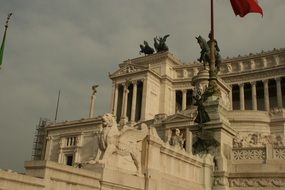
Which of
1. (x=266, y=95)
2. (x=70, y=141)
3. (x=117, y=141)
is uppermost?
(x=266, y=95)

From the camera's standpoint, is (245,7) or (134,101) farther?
(134,101)

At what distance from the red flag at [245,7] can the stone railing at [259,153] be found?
25.3 ft

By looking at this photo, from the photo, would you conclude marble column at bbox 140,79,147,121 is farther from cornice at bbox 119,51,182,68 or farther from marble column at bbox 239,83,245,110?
marble column at bbox 239,83,245,110

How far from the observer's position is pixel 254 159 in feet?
61.2

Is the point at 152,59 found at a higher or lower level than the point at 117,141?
higher

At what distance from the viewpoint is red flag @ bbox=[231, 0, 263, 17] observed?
21641 millimetres

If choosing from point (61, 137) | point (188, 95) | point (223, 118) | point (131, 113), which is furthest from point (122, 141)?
point (188, 95)

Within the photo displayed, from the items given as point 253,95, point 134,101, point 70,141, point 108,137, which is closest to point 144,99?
point 134,101

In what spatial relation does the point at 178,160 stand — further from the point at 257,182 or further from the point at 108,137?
the point at 108,137

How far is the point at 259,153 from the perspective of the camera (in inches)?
735

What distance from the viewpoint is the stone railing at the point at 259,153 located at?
18.3m

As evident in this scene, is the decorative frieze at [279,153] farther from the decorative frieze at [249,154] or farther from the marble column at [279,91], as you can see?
the marble column at [279,91]

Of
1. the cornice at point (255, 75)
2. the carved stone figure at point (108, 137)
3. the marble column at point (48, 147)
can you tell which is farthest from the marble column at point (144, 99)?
the carved stone figure at point (108, 137)

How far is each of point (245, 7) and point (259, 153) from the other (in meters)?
8.21
